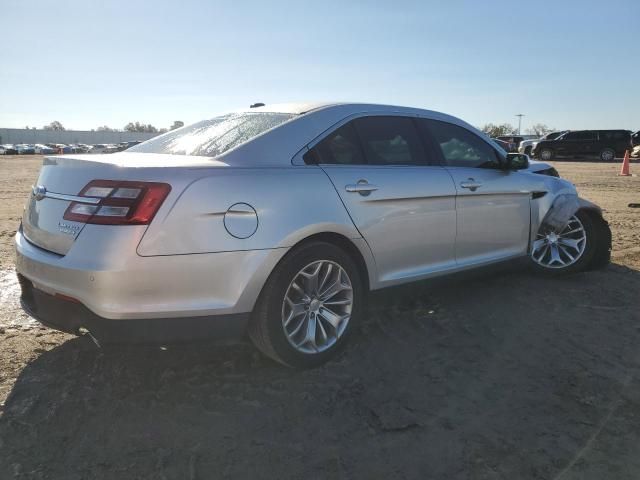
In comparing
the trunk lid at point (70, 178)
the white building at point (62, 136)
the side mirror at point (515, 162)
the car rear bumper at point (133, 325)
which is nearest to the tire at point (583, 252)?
the side mirror at point (515, 162)

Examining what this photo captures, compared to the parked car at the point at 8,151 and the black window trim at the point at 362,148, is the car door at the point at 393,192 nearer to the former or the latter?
the black window trim at the point at 362,148

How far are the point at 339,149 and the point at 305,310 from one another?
41.3 inches

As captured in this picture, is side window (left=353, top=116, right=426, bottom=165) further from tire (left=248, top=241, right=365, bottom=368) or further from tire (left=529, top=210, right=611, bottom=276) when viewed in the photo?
tire (left=529, top=210, right=611, bottom=276)

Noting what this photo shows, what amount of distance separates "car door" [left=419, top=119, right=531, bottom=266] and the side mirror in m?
0.07

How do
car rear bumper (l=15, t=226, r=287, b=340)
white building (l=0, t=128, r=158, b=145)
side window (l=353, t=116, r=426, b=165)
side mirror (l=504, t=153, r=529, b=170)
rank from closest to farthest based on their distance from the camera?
car rear bumper (l=15, t=226, r=287, b=340) < side window (l=353, t=116, r=426, b=165) < side mirror (l=504, t=153, r=529, b=170) < white building (l=0, t=128, r=158, b=145)

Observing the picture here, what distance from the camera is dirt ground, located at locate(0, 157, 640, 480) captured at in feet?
7.65

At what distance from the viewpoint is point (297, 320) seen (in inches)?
125

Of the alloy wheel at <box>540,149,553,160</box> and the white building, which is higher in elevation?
the white building

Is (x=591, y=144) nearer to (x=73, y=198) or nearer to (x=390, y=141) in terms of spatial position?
(x=390, y=141)

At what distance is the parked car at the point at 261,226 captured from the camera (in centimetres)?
262

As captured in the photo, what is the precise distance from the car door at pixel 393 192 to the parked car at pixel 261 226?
0.03 ft

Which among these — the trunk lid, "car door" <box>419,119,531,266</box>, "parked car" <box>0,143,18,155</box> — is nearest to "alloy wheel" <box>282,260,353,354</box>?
the trunk lid

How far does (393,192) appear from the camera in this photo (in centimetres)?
353

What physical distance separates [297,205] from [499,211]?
2096 millimetres
